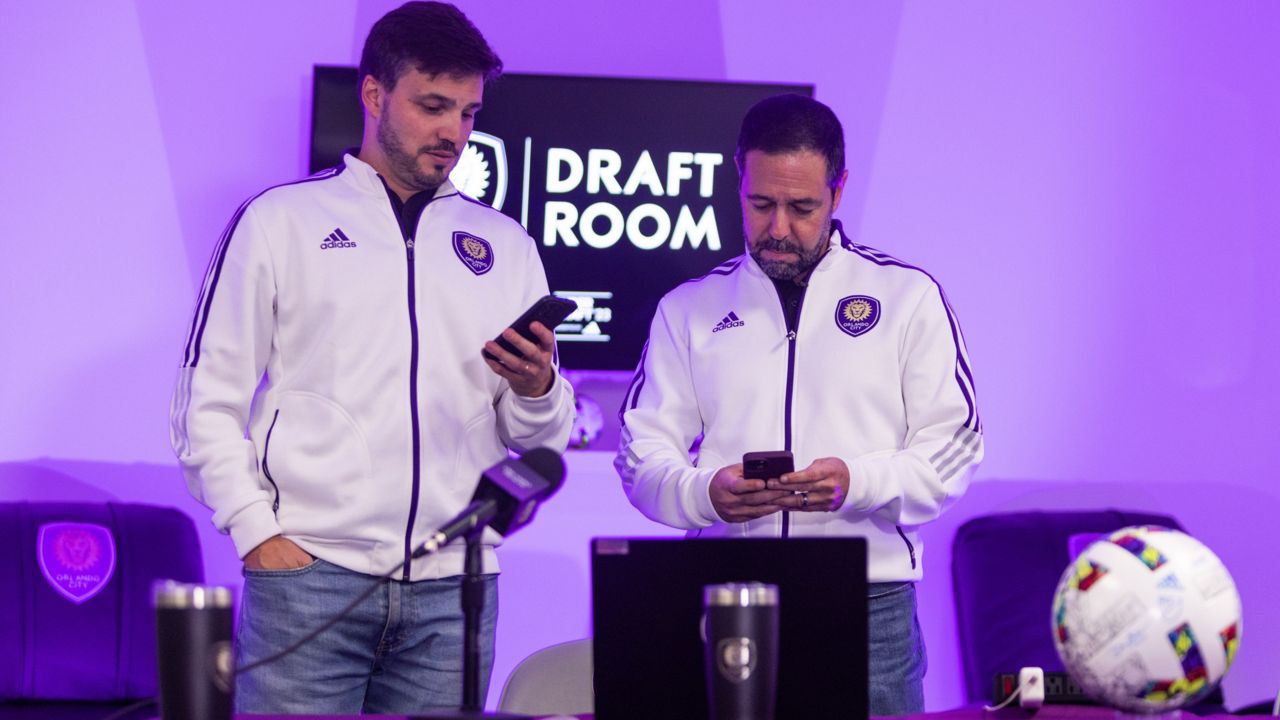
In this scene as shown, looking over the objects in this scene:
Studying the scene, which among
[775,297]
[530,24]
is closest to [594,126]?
[530,24]

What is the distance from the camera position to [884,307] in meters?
3.01

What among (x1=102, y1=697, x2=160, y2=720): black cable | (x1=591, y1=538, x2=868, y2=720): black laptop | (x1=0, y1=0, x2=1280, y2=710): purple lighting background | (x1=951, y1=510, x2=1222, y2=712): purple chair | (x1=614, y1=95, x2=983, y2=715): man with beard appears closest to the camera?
(x1=102, y1=697, x2=160, y2=720): black cable

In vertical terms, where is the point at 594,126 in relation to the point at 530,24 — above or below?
below

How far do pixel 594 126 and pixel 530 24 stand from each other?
0.40 meters

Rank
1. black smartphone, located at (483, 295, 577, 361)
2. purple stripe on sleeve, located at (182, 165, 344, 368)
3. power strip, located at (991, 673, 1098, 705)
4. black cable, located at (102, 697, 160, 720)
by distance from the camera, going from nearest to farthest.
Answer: black cable, located at (102, 697, 160, 720) < power strip, located at (991, 673, 1098, 705) < black smartphone, located at (483, 295, 577, 361) < purple stripe on sleeve, located at (182, 165, 344, 368)

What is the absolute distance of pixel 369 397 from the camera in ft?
8.88

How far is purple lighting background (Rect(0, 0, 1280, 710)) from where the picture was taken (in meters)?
4.02

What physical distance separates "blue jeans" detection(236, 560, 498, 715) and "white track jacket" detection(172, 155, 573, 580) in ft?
0.17

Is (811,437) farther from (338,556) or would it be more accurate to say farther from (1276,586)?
(1276,586)

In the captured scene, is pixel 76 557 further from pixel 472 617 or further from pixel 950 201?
pixel 950 201

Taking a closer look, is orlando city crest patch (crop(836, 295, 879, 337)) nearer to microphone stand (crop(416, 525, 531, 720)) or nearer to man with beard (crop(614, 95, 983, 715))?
man with beard (crop(614, 95, 983, 715))

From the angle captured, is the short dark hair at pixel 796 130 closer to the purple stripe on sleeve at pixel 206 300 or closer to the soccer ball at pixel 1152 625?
the purple stripe on sleeve at pixel 206 300

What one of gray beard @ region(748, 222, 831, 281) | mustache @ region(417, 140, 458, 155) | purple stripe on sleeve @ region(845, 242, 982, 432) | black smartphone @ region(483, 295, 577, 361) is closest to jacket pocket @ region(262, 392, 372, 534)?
black smartphone @ region(483, 295, 577, 361)

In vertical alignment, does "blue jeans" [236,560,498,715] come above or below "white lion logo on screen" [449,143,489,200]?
below
